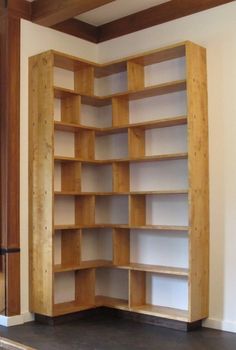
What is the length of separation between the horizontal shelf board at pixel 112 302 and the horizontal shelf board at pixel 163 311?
162mm

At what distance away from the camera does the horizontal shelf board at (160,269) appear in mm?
4119

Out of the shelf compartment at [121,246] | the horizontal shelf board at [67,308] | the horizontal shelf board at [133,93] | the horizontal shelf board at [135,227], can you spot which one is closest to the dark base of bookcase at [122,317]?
the horizontal shelf board at [67,308]

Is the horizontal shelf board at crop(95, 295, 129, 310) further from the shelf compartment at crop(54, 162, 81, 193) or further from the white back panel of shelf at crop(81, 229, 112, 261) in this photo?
the shelf compartment at crop(54, 162, 81, 193)

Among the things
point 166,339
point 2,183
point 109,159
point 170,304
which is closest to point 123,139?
point 109,159

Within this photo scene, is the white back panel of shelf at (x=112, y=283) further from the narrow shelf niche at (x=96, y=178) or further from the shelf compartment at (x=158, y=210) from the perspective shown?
the narrow shelf niche at (x=96, y=178)

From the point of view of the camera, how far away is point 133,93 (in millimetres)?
4594

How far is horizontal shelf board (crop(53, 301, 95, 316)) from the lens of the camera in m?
4.36

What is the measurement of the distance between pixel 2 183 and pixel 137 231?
141 centimetres

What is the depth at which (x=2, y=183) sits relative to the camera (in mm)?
4348

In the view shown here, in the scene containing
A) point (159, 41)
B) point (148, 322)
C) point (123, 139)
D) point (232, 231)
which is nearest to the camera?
point (232, 231)

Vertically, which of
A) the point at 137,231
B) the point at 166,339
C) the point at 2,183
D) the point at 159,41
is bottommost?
the point at 166,339

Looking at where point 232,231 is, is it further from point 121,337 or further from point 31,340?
point 31,340

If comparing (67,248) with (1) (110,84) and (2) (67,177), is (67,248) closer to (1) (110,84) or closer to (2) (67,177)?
(2) (67,177)

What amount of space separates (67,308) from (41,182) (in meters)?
1.23
